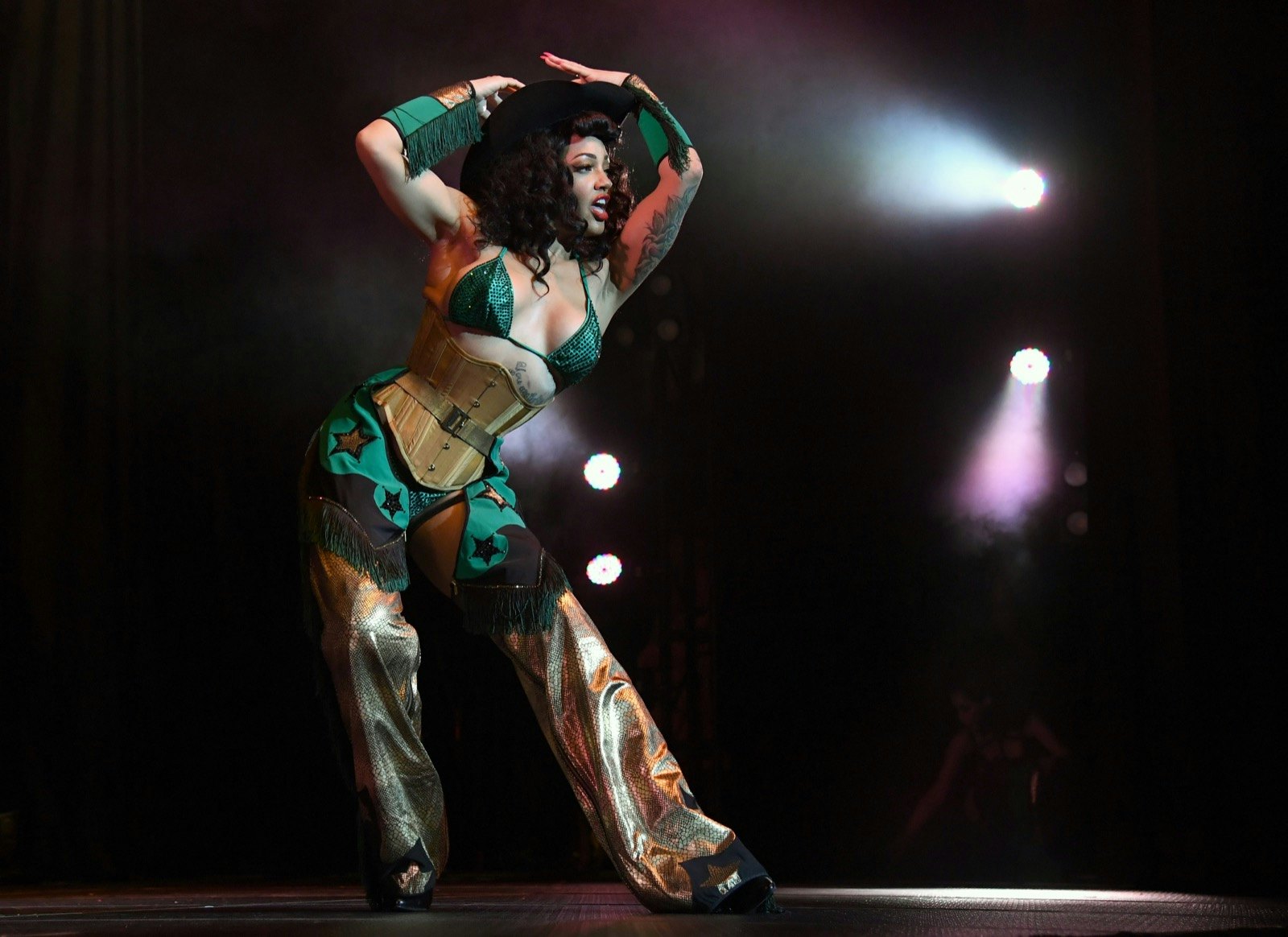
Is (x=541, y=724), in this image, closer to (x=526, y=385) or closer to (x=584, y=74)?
(x=526, y=385)

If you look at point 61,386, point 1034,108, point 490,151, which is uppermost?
point 1034,108

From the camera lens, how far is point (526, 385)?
8.29 ft

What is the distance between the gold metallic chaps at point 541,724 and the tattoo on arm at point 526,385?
1.28ft

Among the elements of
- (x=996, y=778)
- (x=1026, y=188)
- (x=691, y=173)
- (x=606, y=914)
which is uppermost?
(x=1026, y=188)

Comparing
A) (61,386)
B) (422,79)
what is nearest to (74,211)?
(61,386)

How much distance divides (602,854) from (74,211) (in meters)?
2.61

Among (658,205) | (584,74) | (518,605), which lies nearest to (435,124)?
(584,74)

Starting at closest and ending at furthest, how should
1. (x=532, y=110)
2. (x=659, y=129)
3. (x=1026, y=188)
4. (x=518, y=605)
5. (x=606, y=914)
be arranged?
(x=606, y=914) < (x=518, y=605) < (x=532, y=110) < (x=659, y=129) < (x=1026, y=188)

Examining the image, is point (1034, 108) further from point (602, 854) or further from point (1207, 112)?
point (602, 854)

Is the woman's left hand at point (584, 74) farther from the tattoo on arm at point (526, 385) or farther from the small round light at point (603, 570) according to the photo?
the small round light at point (603, 570)

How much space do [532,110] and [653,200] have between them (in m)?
0.29

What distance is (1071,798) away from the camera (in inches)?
173

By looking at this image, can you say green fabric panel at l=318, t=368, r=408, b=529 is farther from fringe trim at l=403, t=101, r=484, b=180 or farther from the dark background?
the dark background

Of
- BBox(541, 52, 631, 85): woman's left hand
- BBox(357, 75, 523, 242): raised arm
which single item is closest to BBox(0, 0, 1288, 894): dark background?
BBox(541, 52, 631, 85): woman's left hand
